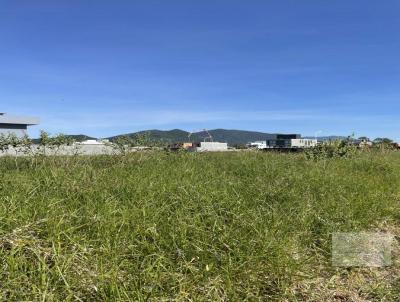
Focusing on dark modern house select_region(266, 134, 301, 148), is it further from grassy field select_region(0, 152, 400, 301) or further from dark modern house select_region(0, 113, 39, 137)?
grassy field select_region(0, 152, 400, 301)

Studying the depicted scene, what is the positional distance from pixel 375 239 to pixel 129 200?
2.96m

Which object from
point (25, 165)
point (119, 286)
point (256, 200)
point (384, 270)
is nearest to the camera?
point (119, 286)

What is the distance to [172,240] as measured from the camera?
3949 millimetres

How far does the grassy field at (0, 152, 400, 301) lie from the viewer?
3135 millimetres

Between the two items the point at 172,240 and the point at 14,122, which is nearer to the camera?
the point at 172,240

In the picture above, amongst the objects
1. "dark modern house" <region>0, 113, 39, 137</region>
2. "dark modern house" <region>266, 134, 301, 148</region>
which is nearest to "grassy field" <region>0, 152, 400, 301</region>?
"dark modern house" <region>0, 113, 39, 137</region>

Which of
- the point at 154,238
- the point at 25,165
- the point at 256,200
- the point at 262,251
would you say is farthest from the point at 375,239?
the point at 25,165

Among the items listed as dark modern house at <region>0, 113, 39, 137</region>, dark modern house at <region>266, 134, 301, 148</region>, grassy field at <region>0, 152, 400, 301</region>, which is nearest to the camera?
grassy field at <region>0, 152, 400, 301</region>

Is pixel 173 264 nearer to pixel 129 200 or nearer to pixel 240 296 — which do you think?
pixel 240 296

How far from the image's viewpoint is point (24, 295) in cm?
279

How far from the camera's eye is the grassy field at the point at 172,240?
3.13 metres

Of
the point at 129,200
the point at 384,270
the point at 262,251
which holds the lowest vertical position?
the point at 384,270

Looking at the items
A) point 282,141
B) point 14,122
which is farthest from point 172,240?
point 282,141

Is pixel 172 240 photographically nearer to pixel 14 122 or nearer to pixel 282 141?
pixel 14 122
